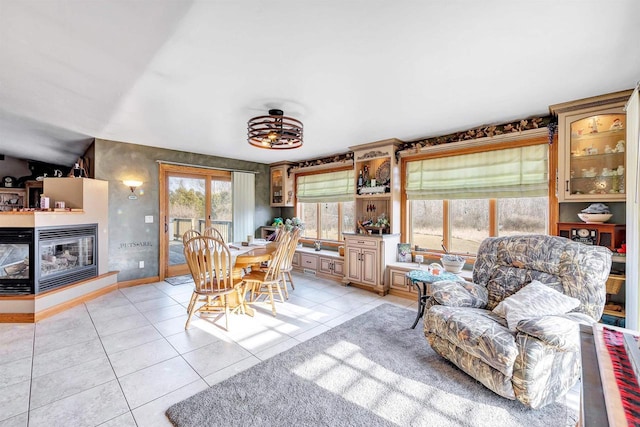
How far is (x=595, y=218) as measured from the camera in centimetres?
289

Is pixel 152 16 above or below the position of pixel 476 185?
above

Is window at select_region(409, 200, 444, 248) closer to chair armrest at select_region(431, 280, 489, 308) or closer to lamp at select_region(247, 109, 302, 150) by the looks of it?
chair armrest at select_region(431, 280, 489, 308)

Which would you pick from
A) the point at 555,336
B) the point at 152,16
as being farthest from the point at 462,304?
the point at 152,16

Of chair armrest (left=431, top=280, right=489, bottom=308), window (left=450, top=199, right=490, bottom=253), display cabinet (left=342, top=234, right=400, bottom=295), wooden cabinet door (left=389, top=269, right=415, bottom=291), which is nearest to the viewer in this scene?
chair armrest (left=431, top=280, right=489, bottom=308)

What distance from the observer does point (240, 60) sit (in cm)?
214

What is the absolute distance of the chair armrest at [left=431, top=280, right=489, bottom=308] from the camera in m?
2.55

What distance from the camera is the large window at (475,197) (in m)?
3.56

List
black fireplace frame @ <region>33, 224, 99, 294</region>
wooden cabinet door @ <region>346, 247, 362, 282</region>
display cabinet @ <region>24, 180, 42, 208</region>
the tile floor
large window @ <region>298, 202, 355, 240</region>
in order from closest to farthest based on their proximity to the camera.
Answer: the tile floor
black fireplace frame @ <region>33, 224, 99, 294</region>
wooden cabinet door @ <region>346, 247, 362, 282</region>
large window @ <region>298, 202, 355, 240</region>
display cabinet @ <region>24, 180, 42, 208</region>

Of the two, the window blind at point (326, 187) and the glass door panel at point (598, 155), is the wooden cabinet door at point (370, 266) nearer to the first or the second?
the window blind at point (326, 187)

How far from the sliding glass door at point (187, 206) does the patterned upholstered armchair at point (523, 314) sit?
4.65m

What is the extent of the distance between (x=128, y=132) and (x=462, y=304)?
4920 millimetres

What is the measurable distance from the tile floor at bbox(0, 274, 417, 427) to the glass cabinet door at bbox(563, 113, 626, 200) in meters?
2.46

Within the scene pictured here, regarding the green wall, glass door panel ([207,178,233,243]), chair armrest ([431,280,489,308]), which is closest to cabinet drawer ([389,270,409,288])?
chair armrest ([431,280,489,308])

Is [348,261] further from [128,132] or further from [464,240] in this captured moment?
[128,132]
